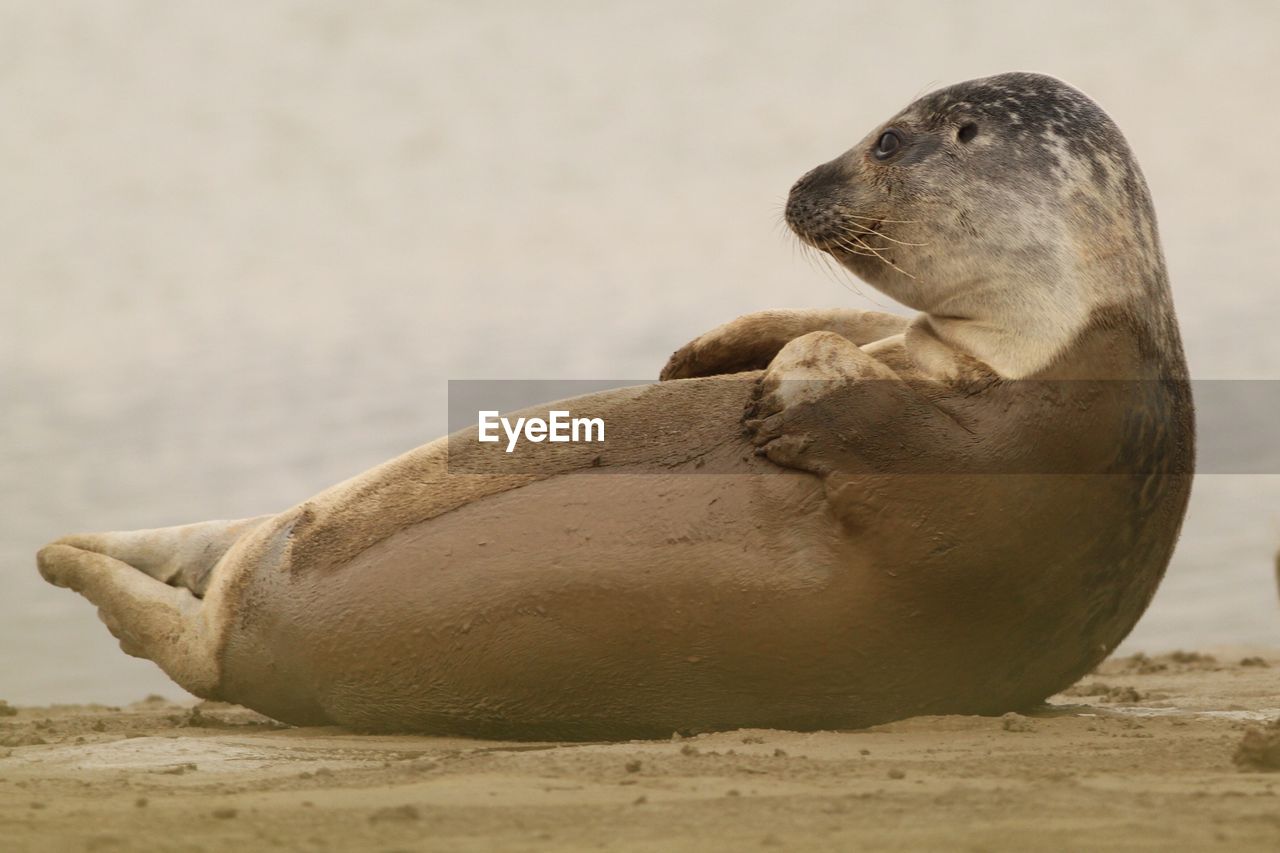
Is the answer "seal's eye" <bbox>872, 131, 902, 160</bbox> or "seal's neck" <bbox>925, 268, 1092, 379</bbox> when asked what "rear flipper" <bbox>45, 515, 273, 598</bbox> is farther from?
"seal's neck" <bbox>925, 268, 1092, 379</bbox>

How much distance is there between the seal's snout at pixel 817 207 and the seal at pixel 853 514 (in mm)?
73

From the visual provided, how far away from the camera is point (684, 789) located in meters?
3.71

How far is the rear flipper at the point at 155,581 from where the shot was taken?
611cm

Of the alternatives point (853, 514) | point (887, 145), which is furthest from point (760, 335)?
point (853, 514)

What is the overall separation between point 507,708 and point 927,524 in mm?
1455

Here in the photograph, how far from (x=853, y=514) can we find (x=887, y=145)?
1570 millimetres

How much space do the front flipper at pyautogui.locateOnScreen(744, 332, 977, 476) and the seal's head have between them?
40 cm

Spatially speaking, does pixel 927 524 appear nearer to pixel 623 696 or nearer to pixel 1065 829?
pixel 623 696

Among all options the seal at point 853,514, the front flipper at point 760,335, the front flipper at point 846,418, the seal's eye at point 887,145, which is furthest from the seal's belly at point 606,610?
the seal's eye at point 887,145

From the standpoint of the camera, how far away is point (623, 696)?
16.6 feet

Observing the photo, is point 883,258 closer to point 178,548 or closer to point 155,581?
point 178,548

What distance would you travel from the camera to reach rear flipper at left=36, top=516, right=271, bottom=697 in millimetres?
6109

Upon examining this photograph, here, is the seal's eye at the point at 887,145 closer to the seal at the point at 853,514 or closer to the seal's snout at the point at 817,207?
the seal at the point at 853,514

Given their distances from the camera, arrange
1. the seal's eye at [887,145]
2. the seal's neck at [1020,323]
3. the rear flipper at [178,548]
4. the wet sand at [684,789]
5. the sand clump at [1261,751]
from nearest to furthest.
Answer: the wet sand at [684,789]
the sand clump at [1261,751]
the seal's neck at [1020,323]
the seal's eye at [887,145]
the rear flipper at [178,548]
